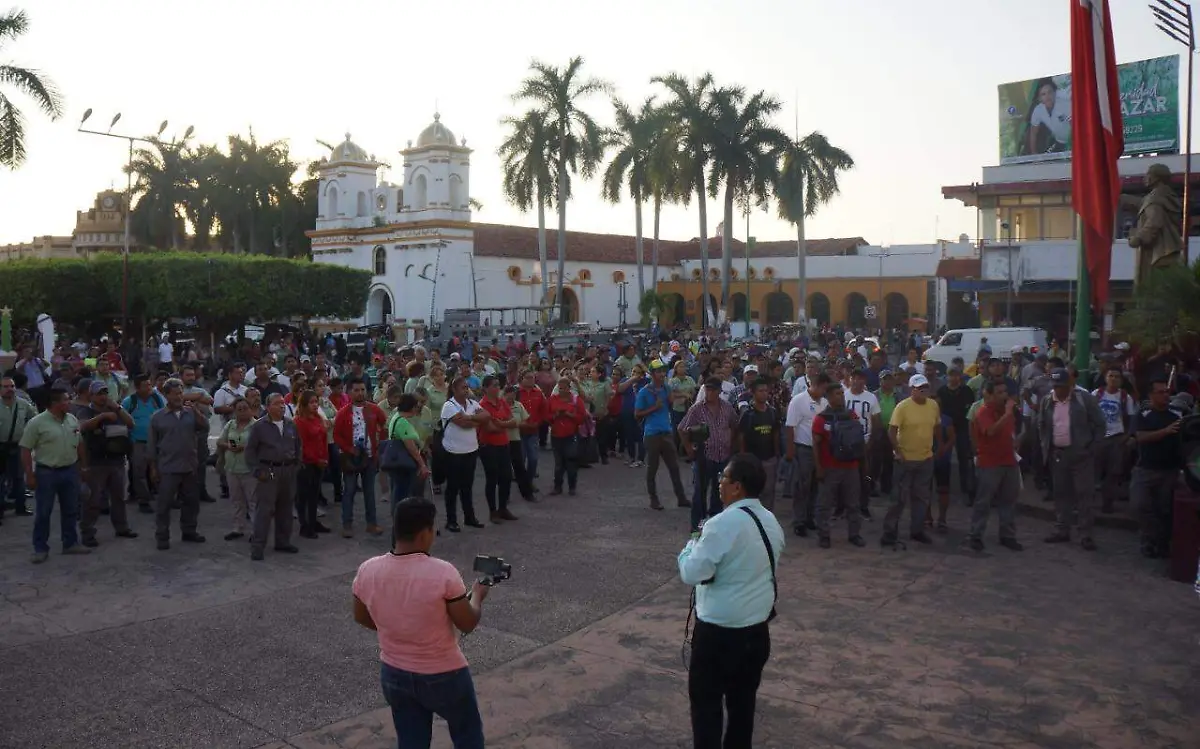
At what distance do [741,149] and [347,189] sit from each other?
972 inches

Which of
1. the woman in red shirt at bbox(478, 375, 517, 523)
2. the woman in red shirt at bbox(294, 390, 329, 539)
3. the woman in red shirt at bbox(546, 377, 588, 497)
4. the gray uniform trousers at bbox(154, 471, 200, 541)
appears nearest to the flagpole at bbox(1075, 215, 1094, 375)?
the woman in red shirt at bbox(546, 377, 588, 497)

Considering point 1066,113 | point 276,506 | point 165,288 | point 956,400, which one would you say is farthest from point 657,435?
point 1066,113

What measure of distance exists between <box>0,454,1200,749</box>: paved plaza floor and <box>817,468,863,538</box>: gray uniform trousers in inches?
11.6

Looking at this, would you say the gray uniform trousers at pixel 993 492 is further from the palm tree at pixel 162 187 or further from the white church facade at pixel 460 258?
the palm tree at pixel 162 187

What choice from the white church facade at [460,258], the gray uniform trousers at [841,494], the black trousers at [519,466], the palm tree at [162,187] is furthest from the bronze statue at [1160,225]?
the palm tree at [162,187]

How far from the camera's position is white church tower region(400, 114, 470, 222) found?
52.2 m

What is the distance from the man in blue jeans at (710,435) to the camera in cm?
1005

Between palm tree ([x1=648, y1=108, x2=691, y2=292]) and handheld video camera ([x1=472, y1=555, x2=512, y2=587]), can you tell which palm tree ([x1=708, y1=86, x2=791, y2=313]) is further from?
handheld video camera ([x1=472, y1=555, x2=512, y2=587])

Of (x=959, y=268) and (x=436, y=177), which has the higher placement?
(x=436, y=177)

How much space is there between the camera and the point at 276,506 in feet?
31.8

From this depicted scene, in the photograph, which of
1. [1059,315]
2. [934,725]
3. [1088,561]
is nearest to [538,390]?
[1088,561]

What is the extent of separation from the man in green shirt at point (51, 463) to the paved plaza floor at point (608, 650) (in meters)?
0.36

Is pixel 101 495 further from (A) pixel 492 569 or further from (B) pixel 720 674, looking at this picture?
(B) pixel 720 674

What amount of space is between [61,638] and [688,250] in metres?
65.3
